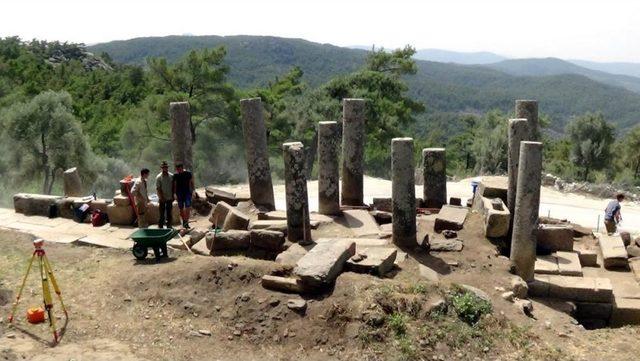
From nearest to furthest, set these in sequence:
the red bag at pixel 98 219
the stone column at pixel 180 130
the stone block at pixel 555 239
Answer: the stone block at pixel 555 239
the red bag at pixel 98 219
the stone column at pixel 180 130

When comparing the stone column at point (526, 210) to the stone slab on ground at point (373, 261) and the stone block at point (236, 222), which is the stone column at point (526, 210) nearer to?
the stone slab on ground at point (373, 261)

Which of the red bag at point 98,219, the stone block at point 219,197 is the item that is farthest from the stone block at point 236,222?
the red bag at point 98,219

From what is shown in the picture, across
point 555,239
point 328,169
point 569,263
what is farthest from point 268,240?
point 555,239

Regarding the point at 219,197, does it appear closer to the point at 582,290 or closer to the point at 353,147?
the point at 353,147

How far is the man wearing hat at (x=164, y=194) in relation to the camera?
42.1 ft

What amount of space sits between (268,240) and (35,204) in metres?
7.79

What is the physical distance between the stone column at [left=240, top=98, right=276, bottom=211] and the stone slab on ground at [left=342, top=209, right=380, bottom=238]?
7.08 feet

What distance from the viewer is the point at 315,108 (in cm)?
3697

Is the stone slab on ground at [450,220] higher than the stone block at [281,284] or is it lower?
lower

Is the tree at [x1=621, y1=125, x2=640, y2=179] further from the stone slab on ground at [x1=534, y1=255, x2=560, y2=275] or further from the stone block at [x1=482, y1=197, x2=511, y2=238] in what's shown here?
the stone block at [x1=482, y1=197, x2=511, y2=238]

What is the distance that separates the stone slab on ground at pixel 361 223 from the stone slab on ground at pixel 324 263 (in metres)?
2.41

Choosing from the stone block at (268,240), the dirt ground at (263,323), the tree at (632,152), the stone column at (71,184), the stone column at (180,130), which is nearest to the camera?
the dirt ground at (263,323)

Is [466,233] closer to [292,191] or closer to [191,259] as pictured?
[292,191]

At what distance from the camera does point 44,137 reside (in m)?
28.9
